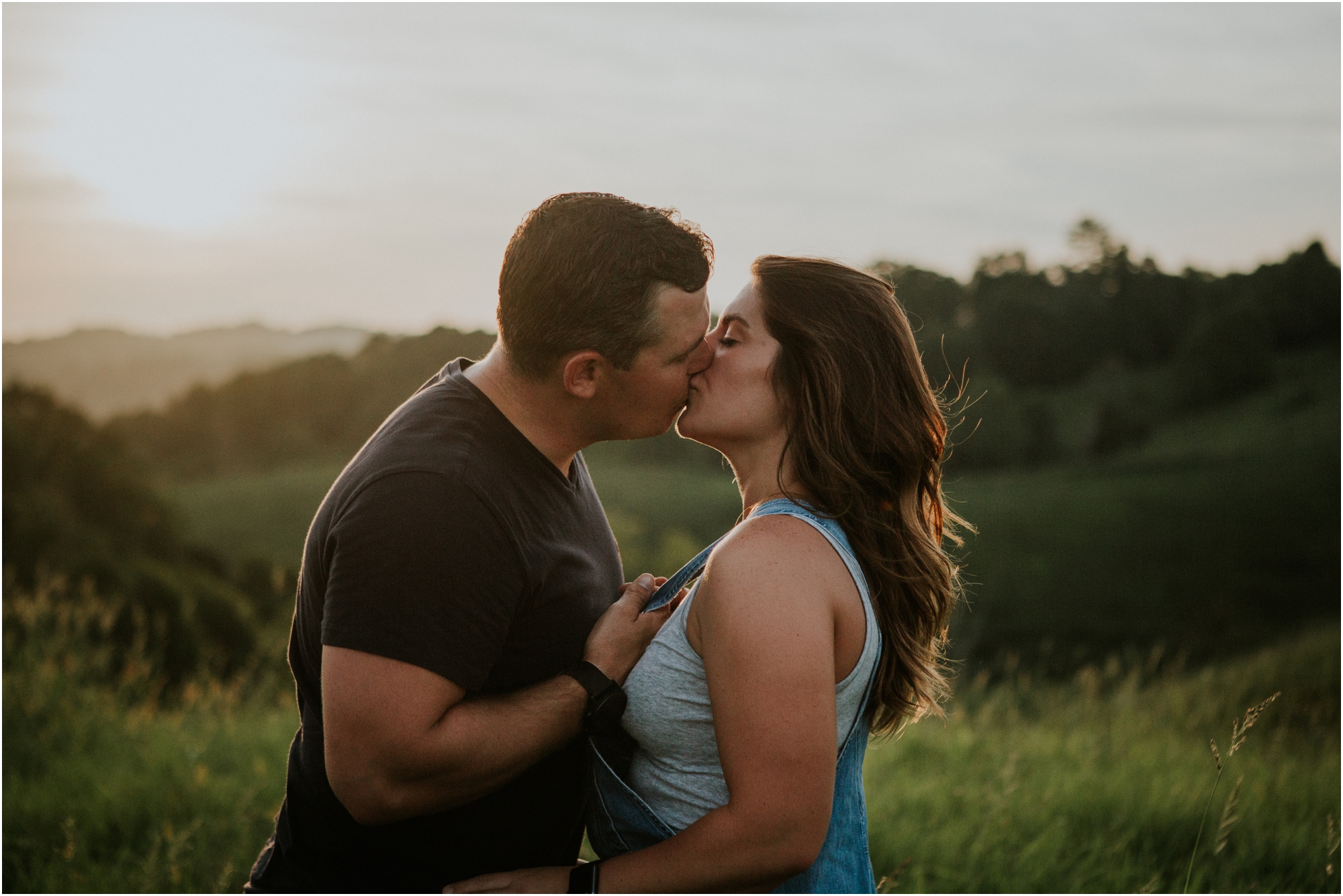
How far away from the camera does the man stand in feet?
6.66

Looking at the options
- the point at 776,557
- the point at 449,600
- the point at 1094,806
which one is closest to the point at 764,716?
the point at 776,557

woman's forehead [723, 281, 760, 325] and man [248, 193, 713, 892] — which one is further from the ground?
woman's forehead [723, 281, 760, 325]

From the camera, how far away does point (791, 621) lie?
1.94 metres

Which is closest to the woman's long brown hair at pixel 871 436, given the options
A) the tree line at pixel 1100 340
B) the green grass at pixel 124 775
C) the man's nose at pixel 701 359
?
the man's nose at pixel 701 359

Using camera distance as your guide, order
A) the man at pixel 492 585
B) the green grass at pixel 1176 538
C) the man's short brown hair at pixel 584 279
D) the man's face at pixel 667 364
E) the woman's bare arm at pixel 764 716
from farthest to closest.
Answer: the green grass at pixel 1176 538 → the man's face at pixel 667 364 → the man's short brown hair at pixel 584 279 → the man at pixel 492 585 → the woman's bare arm at pixel 764 716

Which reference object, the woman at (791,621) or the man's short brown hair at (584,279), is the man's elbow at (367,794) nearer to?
the woman at (791,621)

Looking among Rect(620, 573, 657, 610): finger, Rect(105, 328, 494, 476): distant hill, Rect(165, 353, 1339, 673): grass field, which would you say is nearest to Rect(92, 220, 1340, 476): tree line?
Rect(165, 353, 1339, 673): grass field

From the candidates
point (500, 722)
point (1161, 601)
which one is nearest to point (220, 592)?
point (500, 722)

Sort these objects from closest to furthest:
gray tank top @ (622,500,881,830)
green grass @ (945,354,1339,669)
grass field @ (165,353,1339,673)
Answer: gray tank top @ (622,500,881,830), grass field @ (165,353,1339,673), green grass @ (945,354,1339,669)

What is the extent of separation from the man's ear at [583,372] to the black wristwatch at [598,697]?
0.80 m

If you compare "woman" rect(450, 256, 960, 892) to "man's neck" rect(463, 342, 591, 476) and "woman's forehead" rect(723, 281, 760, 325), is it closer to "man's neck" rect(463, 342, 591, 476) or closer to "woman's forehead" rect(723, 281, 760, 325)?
"woman's forehead" rect(723, 281, 760, 325)

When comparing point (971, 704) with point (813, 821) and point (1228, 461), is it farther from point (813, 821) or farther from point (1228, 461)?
point (1228, 461)

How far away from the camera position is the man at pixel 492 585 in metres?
2.03

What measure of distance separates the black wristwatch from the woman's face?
736 mm
